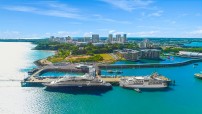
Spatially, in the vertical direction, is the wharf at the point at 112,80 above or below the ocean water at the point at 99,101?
above

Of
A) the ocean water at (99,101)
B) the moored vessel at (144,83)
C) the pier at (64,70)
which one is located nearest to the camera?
the ocean water at (99,101)

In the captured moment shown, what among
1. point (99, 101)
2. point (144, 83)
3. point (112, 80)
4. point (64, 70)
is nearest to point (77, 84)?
point (99, 101)

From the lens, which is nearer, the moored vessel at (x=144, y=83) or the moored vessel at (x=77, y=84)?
the moored vessel at (x=77, y=84)

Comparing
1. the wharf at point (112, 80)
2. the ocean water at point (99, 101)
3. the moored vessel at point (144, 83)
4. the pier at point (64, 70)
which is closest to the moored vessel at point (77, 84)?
the ocean water at point (99, 101)

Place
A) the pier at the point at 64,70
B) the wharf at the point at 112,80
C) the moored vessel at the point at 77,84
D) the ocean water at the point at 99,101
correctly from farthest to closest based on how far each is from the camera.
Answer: the wharf at the point at 112,80, the pier at the point at 64,70, the moored vessel at the point at 77,84, the ocean water at the point at 99,101

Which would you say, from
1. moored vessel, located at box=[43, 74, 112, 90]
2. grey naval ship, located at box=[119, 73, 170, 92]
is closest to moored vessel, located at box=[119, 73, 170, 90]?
grey naval ship, located at box=[119, 73, 170, 92]

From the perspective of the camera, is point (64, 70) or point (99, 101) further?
point (64, 70)

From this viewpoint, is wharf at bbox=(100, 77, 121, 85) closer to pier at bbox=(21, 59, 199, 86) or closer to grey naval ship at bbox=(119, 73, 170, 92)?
pier at bbox=(21, 59, 199, 86)

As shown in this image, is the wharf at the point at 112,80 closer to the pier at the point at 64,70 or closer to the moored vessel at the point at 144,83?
the pier at the point at 64,70

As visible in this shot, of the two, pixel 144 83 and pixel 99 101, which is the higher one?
pixel 144 83

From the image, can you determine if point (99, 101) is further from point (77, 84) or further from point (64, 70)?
point (64, 70)

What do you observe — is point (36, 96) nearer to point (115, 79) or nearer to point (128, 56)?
point (115, 79)
